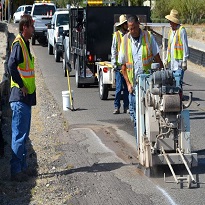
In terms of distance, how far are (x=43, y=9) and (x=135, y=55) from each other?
29673mm

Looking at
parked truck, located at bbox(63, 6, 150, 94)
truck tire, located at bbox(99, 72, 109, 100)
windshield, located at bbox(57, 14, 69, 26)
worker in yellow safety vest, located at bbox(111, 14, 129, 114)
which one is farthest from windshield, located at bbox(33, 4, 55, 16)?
worker in yellow safety vest, located at bbox(111, 14, 129, 114)

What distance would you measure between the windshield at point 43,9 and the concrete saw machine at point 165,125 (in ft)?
100

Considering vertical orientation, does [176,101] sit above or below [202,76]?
above

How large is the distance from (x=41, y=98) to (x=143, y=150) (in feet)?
27.6

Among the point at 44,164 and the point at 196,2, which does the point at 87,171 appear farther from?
the point at 196,2

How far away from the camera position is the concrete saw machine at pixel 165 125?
812cm

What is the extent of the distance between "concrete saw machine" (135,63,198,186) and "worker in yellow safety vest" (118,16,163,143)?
108cm

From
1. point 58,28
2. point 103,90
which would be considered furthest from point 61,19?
point 103,90

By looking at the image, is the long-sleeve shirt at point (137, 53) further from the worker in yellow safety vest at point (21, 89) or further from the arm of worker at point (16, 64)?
the arm of worker at point (16, 64)

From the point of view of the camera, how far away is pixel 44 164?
931 cm

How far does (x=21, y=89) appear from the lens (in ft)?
27.0

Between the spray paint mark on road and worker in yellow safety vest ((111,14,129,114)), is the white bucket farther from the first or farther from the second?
the spray paint mark on road

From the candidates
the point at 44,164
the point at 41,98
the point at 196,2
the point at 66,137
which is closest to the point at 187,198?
the point at 44,164

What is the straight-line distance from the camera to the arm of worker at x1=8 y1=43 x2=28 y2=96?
818 centimetres
